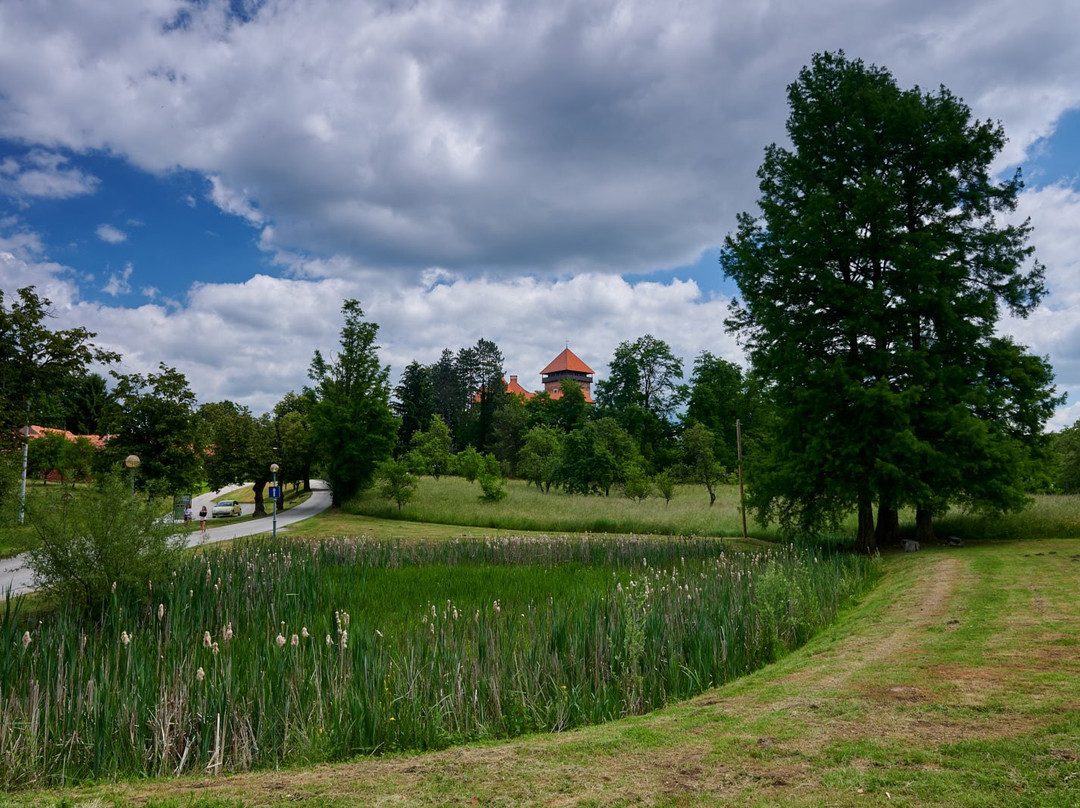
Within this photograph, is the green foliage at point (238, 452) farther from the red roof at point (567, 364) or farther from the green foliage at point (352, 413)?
the red roof at point (567, 364)

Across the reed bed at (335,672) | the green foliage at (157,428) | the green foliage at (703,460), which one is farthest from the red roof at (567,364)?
the reed bed at (335,672)

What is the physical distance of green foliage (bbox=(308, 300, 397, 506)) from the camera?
36.2 m

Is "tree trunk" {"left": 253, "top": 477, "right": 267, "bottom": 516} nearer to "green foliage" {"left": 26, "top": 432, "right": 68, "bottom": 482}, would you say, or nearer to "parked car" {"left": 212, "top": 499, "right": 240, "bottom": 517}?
Result: "parked car" {"left": 212, "top": 499, "right": 240, "bottom": 517}

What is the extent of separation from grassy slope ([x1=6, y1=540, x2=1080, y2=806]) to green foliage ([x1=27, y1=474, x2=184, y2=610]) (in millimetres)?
6079

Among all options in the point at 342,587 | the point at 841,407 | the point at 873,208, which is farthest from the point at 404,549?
the point at 873,208

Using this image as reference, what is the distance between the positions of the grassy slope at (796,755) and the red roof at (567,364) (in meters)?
97.0

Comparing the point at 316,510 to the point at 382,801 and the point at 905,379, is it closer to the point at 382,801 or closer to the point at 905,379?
the point at 905,379

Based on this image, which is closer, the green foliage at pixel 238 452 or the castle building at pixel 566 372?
the green foliage at pixel 238 452

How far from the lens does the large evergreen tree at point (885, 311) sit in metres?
15.8

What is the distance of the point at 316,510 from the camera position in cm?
3969

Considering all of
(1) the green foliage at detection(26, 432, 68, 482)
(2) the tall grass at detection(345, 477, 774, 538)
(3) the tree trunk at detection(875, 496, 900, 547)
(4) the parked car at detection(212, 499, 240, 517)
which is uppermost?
(1) the green foliage at detection(26, 432, 68, 482)

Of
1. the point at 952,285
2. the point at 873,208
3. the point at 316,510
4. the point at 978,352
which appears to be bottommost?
the point at 316,510

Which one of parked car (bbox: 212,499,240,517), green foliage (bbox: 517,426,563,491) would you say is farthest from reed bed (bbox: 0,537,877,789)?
parked car (bbox: 212,499,240,517)

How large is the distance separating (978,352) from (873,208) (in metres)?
4.67
